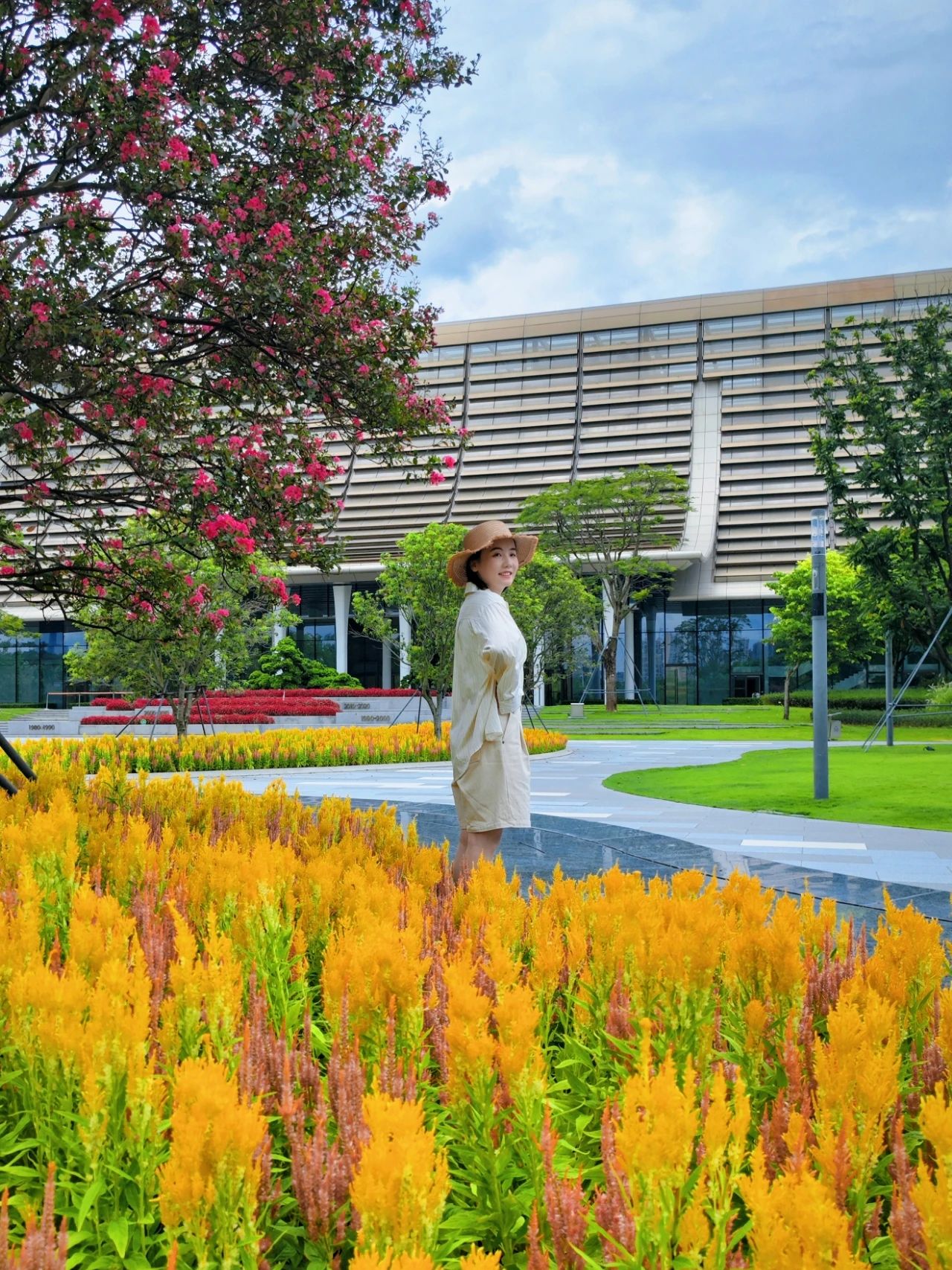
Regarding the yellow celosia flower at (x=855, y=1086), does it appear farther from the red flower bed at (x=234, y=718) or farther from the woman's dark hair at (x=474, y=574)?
the red flower bed at (x=234, y=718)

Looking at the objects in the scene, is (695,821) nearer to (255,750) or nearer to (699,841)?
(699,841)

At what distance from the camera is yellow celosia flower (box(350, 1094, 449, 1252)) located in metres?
1.37

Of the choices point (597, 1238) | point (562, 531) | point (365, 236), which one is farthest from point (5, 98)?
point (562, 531)

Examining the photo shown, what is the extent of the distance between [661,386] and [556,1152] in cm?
6840

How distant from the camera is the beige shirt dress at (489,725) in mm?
5387

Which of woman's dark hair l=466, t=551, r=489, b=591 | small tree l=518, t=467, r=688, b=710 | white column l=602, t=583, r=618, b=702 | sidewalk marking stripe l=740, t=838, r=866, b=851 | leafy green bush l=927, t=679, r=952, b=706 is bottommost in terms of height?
sidewalk marking stripe l=740, t=838, r=866, b=851

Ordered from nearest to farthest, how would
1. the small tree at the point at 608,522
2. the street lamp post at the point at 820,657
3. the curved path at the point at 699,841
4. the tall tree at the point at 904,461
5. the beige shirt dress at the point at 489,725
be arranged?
the beige shirt dress at the point at 489,725, the curved path at the point at 699,841, the street lamp post at the point at 820,657, the tall tree at the point at 904,461, the small tree at the point at 608,522

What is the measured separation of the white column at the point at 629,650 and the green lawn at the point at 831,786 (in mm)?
36847

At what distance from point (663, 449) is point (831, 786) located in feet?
174

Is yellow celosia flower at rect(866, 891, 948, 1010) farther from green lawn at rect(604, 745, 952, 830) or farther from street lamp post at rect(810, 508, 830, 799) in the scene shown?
street lamp post at rect(810, 508, 830, 799)

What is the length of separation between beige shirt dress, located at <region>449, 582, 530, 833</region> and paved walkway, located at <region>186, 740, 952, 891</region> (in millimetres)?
1804

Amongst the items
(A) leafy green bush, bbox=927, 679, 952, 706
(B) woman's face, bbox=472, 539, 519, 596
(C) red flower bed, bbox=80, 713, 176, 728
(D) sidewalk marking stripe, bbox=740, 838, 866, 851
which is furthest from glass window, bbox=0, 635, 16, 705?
(B) woman's face, bbox=472, 539, 519, 596

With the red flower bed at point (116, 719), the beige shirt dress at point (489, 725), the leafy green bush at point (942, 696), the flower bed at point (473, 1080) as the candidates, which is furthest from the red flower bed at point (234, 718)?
the flower bed at point (473, 1080)

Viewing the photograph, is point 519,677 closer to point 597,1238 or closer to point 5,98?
point 597,1238
